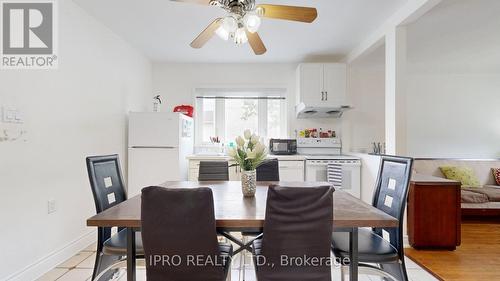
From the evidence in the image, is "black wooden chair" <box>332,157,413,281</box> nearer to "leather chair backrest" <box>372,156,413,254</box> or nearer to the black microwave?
"leather chair backrest" <box>372,156,413,254</box>

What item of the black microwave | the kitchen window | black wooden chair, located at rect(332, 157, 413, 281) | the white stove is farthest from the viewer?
the kitchen window

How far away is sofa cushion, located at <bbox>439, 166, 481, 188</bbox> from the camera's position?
3.91m

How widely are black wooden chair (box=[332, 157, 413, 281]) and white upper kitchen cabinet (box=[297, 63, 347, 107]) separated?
2269mm

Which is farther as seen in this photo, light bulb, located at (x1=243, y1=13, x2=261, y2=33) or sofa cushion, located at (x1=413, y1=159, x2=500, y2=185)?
sofa cushion, located at (x1=413, y1=159, x2=500, y2=185)

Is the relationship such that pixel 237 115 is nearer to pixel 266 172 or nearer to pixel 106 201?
pixel 266 172

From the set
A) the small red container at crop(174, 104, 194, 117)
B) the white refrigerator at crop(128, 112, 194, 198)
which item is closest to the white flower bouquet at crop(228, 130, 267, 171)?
the white refrigerator at crop(128, 112, 194, 198)

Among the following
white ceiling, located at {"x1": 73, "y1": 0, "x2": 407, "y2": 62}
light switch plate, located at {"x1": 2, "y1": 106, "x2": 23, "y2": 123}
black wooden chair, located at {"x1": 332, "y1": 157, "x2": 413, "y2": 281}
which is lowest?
black wooden chair, located at {"x1": 332, "y1": 157, "x2": 413, "y2": 281}

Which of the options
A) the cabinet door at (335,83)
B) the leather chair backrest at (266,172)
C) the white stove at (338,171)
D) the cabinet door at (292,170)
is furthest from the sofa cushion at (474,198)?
the leather chair backrest at (266,172)

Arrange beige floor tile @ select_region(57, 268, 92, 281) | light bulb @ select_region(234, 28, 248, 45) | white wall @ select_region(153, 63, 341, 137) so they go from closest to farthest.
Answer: light bulb @ select_region(234, 28, 248, 45) → beige floor tile @ select_region(57, 268, 92, 281) → white wall @ select_region(153, 63, 341, 137)

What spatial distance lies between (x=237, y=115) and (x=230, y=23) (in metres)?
2.98

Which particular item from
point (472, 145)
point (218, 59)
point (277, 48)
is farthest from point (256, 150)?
point (472, 145)

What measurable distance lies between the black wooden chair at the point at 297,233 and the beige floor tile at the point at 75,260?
2023 mm

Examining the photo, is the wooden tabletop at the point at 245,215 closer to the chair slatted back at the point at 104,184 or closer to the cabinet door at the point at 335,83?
the chair slatted back at the point at 104,184

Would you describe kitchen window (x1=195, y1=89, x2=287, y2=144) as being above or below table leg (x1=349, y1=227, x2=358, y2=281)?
above
